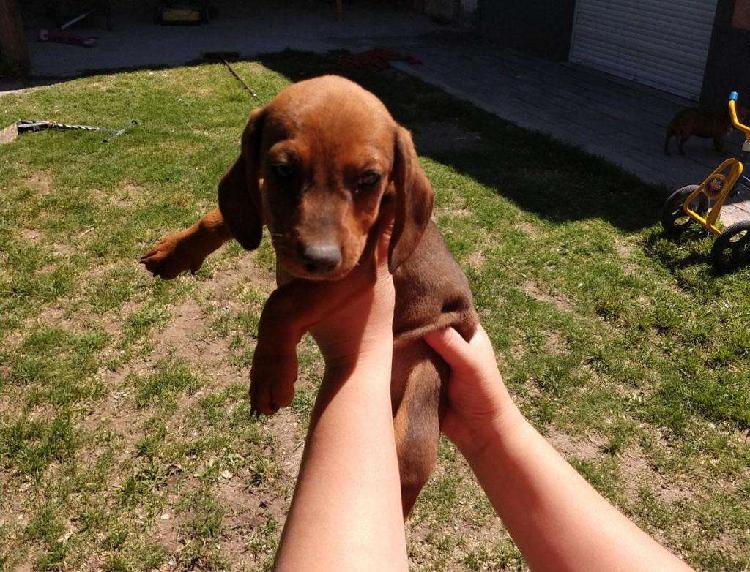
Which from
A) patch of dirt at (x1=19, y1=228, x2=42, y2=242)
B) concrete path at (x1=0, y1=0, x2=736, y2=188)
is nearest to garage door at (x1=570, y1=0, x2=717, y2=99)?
concrete path at (x1=0, y1=0, x2=736, y2=188)

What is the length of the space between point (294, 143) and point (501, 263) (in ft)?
15.2

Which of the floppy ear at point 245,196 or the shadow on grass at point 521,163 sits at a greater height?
the floppy ear at point 245,196

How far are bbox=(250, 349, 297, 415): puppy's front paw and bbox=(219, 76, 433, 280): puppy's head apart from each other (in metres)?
0.35

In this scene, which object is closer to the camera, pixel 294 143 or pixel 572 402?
pixel 294 143

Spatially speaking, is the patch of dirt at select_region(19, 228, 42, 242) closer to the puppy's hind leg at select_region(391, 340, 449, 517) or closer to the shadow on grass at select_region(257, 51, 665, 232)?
the shadow on grass at select_region(257, 51, 665, 232)

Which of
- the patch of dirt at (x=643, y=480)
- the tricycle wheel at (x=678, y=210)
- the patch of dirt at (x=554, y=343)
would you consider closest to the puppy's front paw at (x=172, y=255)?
the patch of dirt at (x=643, y=480)

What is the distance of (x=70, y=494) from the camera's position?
397 centimetres

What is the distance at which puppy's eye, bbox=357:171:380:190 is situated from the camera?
2.19 metres

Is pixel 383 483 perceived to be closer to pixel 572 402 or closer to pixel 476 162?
pixel 572 402

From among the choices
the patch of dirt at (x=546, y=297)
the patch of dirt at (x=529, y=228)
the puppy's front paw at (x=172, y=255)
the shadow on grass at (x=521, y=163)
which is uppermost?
the puppy's front paw at (x=172, y=255)

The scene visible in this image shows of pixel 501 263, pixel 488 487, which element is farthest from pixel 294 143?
pixel 501 263

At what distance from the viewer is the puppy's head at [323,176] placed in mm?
2061

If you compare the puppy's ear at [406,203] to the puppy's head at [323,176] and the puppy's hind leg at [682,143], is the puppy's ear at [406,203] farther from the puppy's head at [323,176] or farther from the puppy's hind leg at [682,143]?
the puppy's hind leg at [682,143]

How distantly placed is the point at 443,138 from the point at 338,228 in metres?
8.04
